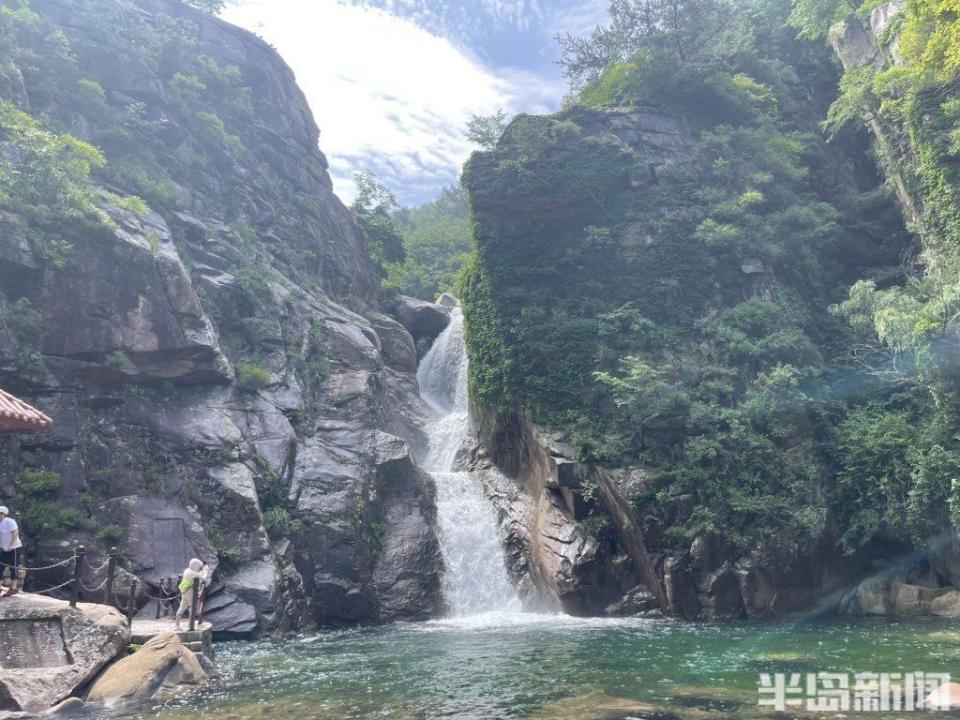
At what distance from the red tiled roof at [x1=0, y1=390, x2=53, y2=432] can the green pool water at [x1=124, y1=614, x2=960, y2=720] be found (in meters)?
6.17

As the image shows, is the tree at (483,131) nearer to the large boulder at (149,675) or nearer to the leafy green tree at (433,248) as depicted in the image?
the leafy green tree at (433,248)

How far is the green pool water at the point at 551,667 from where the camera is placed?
10.4 meters

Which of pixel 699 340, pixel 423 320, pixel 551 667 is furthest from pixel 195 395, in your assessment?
pixel 423 320

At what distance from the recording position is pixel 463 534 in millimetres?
25062

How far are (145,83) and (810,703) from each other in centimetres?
3623

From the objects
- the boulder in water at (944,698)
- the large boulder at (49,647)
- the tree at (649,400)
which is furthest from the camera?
the tree at (649,400)

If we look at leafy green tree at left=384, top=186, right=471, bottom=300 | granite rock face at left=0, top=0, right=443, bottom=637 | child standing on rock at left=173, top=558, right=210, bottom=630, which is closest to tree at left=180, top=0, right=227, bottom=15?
granite rock face at left=0, top=0, right=443, bottom=637

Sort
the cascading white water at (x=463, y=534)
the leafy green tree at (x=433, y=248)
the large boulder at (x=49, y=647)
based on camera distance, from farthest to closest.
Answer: the leafy green tree at (x=433, y=248) < the cascading white water at (x=463, y=534) < the large boulder at (x=49, y=647)

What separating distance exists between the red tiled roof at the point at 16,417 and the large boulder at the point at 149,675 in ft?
16.4

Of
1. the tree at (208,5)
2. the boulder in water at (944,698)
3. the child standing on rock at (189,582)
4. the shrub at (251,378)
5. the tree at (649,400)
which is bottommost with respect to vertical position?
the boulder in water at (944,698)

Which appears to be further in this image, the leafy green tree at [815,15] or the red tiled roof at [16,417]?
the leafy green tree at [815,15]

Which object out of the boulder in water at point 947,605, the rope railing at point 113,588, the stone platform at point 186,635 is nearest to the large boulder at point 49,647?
the stone platform at point 186,635

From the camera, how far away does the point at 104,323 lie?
21.6m

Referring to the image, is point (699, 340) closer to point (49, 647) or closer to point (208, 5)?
point (49, 647)
